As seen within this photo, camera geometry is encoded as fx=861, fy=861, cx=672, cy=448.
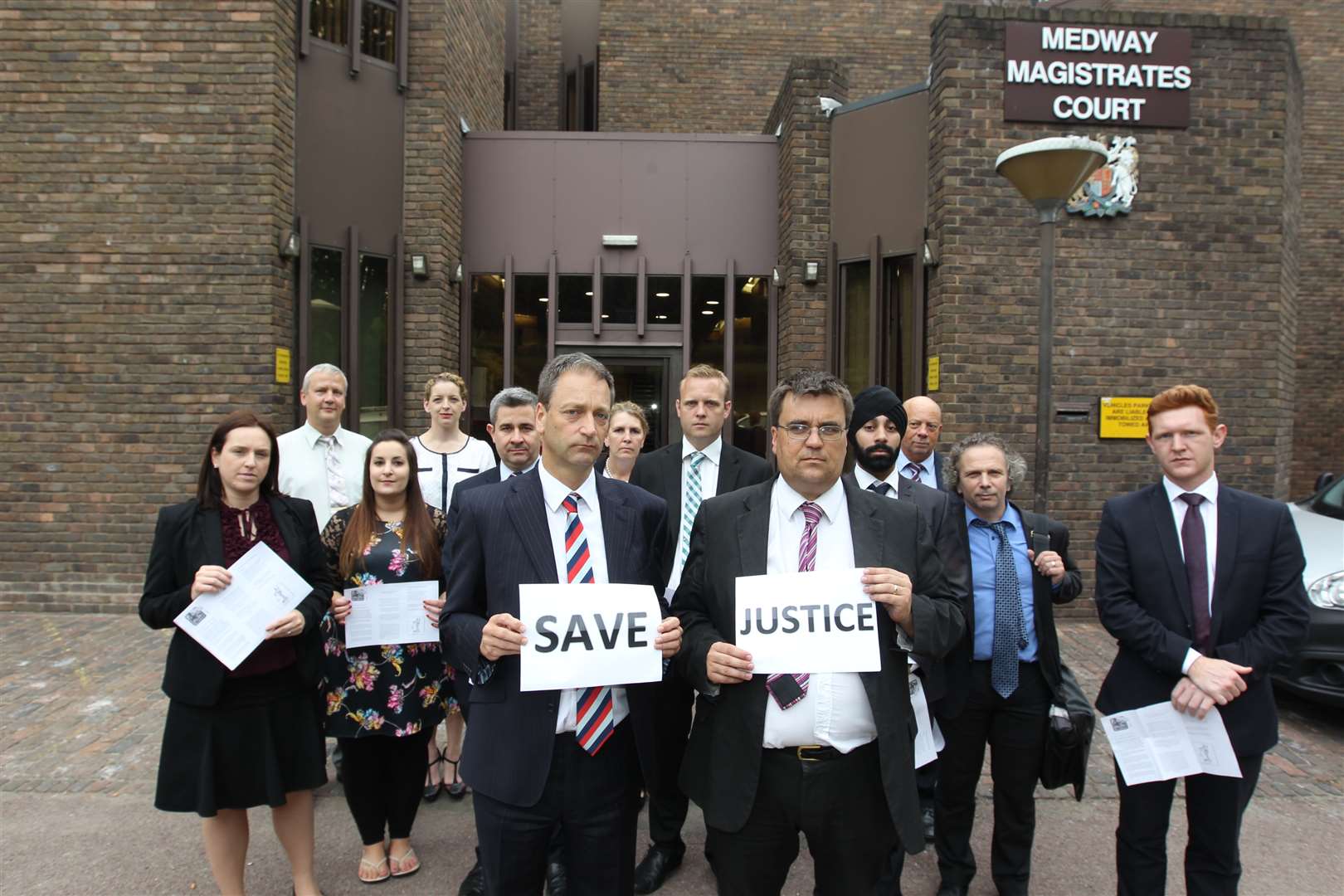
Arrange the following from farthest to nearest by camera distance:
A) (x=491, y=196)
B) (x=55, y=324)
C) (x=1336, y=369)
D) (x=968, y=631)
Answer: (x=1336, y=369)
(x=491, y=196)
(x=55, y=324)
(x=968, y=631)

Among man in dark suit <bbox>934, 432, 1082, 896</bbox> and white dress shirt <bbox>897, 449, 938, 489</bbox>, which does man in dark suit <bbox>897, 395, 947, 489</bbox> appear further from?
man in dark suit <bbox>934, 432, 1082, 896</bbox>

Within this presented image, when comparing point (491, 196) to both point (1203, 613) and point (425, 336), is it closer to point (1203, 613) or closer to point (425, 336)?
point (425, 336)

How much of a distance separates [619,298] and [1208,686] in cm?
849

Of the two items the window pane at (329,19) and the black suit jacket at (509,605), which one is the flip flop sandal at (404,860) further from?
the window pane at (329,19)

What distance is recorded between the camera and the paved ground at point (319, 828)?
367cm

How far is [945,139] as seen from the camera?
812cm

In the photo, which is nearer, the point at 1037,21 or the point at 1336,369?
the point at 1037,21

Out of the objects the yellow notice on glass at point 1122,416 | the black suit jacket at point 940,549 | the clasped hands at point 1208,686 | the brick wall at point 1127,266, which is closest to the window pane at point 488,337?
the brick wall at point 1127,266

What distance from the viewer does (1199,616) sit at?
2949 mm

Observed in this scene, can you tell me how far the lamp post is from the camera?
195 inches

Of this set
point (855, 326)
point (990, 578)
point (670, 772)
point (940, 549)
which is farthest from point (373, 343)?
point (940, 549)

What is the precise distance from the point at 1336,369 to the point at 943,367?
11.0m

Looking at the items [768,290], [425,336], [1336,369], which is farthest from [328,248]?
[1336,369]

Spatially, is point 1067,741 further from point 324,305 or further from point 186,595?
point 324,305
